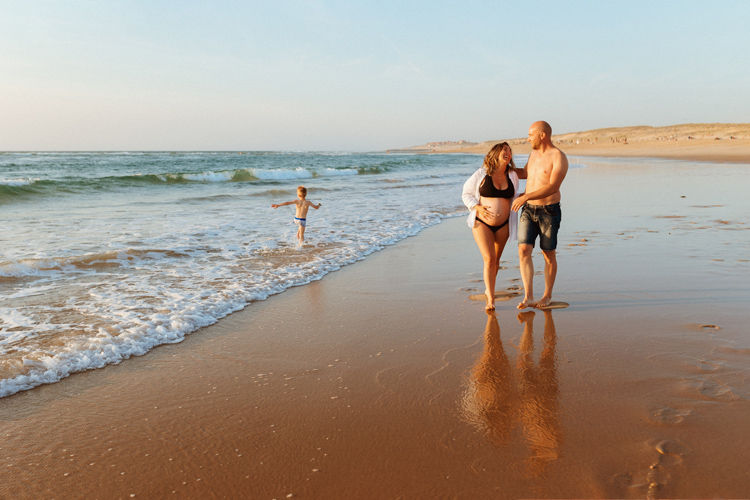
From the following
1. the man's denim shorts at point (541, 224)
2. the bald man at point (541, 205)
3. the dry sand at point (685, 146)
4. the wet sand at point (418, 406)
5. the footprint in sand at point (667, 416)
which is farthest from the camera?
the dry sand at point (685, 146)

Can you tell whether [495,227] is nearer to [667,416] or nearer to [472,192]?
[472,192]

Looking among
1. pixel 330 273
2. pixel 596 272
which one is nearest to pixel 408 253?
pixel 330 273

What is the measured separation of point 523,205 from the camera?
494 centimetres

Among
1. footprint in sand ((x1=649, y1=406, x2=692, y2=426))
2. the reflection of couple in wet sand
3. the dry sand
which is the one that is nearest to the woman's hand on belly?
the reflection of couple in wet sand

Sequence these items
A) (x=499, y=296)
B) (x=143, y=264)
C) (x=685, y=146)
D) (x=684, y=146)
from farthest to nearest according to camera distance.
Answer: (x=684, y=146) < (x=685, y=146) < (x=143, y=264) < (x=499, y=296)

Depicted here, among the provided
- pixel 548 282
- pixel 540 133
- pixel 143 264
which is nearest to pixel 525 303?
pixel 548 282

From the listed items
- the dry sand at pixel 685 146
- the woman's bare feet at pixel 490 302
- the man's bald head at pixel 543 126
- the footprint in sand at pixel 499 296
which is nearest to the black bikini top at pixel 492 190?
the man's bald head at pixel 543 126

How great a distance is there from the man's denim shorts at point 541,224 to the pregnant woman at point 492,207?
120 mm

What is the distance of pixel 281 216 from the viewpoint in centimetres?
1262

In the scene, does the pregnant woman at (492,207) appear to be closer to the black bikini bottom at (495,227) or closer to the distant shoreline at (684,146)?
the black bikini bottom at (495,227)

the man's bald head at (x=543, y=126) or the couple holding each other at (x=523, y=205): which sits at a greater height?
the man's bald head at (x=543, y=126)

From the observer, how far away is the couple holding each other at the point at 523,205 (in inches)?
183

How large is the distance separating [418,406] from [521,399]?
62 centimetres

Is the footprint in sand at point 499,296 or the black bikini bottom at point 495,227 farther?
the footprint in sand at point 499,296
